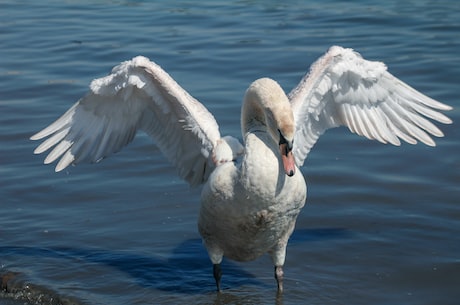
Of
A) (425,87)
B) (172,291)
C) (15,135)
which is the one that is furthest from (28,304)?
(425,87)

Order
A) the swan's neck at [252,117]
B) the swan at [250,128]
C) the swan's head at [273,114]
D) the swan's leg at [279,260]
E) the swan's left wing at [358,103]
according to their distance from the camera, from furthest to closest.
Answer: the swan's left wing at [358,103]
the swan's leg at [279,260]
the swan's neck at [252,117]
the swan at [250,128]
the swan's head at [273,114]

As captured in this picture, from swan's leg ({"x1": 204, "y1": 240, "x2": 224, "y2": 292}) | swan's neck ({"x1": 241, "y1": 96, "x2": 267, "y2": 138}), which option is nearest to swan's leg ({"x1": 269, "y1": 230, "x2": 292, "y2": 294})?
swan's leg ({"x1": 204, "y1": 240, "x2": 224, "y2": 292})

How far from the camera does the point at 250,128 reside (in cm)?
713

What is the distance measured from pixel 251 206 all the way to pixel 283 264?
3.92 feet

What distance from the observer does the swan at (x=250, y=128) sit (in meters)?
6.79

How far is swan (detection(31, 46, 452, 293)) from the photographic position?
6.79 m

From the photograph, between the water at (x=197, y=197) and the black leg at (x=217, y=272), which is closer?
the black leg at (x=217, y=272)

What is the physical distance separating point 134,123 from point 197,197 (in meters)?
1.54

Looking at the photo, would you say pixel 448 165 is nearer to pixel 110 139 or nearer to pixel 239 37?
pixel 110 139

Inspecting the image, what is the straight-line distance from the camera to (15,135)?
1127cm

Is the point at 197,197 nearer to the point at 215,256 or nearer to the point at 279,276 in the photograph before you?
the point at 215,256

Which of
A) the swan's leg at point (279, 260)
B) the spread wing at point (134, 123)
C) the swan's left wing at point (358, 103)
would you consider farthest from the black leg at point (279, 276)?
the swan's left wing at point (358, 103)

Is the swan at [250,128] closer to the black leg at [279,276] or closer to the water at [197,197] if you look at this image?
the black leg at [279,276]

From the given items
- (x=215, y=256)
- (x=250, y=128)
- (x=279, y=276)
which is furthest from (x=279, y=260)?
(x=250, y=128)
